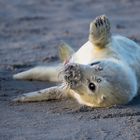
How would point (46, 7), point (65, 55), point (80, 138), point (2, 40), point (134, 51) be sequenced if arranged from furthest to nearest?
point (46, 7), point (2, 40), point (65, 55), point (134, 51), point (80, 138)

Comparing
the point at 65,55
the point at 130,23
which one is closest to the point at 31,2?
the point at 130,23

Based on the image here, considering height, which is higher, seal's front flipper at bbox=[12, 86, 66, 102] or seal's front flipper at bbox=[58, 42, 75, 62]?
seal's front flipper at bbox=[58, 42, 75, 62]

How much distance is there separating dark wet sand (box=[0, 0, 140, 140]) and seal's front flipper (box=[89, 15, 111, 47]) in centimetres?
71

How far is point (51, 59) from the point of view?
355 inches

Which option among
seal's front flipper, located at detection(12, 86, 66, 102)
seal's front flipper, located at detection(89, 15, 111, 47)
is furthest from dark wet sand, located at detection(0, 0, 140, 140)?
seal's front flipper, located at detection(89, 15, 111, 47)

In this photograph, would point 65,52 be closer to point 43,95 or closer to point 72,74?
point 43,95

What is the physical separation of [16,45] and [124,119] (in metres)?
4.56

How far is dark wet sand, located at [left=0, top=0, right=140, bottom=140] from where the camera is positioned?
5508 mm

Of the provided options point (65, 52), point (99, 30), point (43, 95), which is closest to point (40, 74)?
point (65, 52)

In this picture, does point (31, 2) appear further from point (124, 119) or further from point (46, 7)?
point (124, 119)

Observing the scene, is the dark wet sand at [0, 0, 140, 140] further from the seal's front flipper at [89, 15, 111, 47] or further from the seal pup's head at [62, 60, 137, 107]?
the seal's front flipper at [89, 15, 111, 47]

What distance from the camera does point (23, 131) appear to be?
553 centimetres

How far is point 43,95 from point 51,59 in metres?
2.36

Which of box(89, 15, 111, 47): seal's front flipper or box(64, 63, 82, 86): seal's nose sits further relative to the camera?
box(89, 15, 111, 47): seal's front flipper
